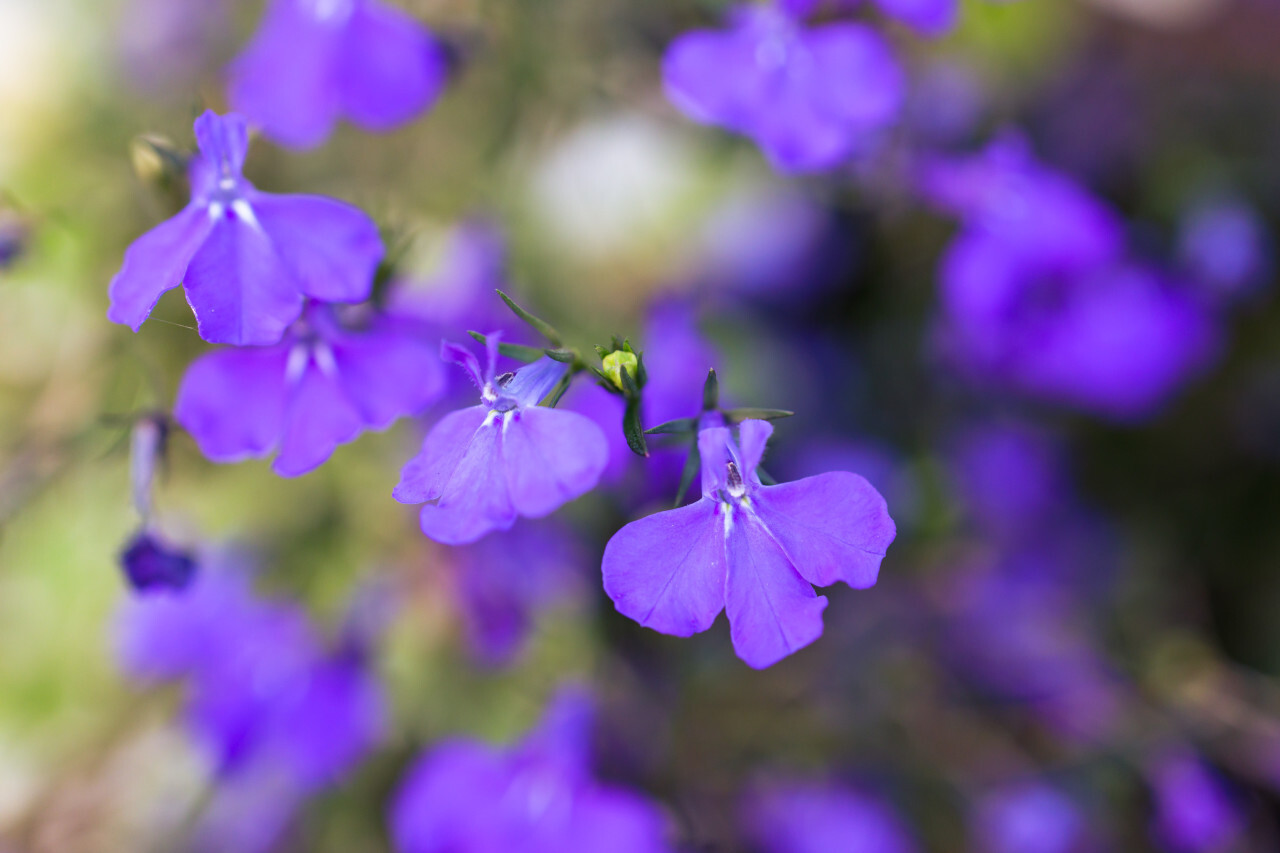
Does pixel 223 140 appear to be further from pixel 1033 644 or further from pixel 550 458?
pixel 1033 644

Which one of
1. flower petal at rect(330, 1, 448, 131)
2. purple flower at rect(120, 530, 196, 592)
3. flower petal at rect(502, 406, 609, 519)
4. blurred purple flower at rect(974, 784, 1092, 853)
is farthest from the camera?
blurred purple flower at rect(974, 784, 1092, 853)

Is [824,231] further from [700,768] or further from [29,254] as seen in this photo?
[29,254]

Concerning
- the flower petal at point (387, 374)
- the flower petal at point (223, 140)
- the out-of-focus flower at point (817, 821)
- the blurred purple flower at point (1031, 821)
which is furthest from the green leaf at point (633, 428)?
the blurred purple flower at point (1031, 821)

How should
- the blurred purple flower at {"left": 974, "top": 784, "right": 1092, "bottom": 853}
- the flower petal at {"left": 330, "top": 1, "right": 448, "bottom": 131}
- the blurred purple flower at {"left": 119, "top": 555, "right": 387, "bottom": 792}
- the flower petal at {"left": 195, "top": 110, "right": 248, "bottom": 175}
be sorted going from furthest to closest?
1. the blurred purple flower at {"left": 974, "top": 784, "right": 1092, "bottom": 853}
2. the blurred purple flower at {"left": 119, "top": 555, "right": 387, "bottom": 792}
3. the flower petal at {"left": 330, "top": 1, "right": 448, "bottom": 131}
4. the flower petal at {"left": 195, "top": 110, "right": 248, "bottom": 175}

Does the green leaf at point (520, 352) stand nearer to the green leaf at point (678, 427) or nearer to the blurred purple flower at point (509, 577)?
the green leaf at point (678, 427)

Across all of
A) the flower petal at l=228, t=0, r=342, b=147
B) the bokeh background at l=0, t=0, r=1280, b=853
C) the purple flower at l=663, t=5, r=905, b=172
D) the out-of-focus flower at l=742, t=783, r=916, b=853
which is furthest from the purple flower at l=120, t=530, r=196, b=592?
the out-of-focus flower at l=742, t=783, r=916, b=853

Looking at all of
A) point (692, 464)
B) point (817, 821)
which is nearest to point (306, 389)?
point (692, 464)

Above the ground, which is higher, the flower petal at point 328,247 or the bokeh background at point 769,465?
the flower petal at point 328,247

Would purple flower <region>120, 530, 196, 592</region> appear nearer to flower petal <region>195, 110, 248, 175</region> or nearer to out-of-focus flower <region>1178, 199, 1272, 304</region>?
flower petal <region>195, 110, 248, 175</region>
